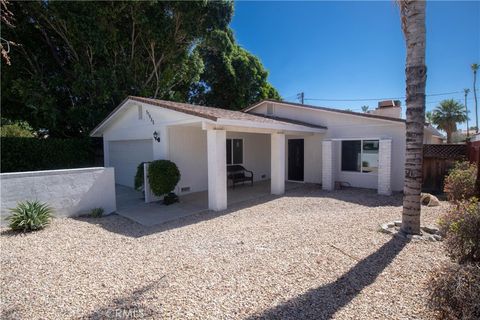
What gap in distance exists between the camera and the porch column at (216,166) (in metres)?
7.94

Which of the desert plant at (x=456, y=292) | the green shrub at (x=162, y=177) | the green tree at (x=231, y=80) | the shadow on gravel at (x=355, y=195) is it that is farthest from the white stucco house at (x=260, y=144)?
the green tree at (x=231, y=80)

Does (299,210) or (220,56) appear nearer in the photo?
(299,210)

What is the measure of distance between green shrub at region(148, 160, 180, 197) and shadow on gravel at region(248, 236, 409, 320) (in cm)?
653

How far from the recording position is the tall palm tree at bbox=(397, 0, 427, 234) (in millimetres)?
5145

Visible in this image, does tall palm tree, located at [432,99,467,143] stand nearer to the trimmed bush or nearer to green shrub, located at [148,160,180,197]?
green shrub, located at [148,160,180,197]

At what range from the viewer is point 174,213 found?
7.94 meters

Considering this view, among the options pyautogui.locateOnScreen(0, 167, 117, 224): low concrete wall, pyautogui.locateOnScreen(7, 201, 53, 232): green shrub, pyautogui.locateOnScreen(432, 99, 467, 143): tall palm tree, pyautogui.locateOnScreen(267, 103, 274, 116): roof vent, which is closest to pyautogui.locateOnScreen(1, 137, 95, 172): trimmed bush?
pyautogui.locateOnScreen(0, 167, 117, 224): low concrete wall

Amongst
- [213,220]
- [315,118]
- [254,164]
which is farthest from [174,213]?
[315,118]

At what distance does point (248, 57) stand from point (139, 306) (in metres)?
22.9

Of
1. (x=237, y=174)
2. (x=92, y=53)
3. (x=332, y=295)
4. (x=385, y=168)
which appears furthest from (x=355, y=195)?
(x=92, y=53)

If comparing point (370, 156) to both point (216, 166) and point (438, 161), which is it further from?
point (216, 166)

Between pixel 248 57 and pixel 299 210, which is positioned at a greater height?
pixel 248 57

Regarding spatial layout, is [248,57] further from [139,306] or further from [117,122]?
[139,306]

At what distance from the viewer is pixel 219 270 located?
410 cm
